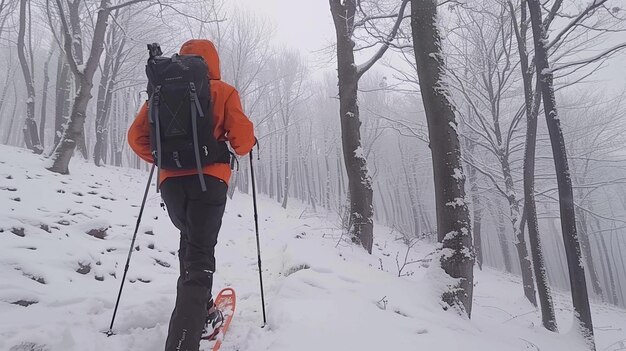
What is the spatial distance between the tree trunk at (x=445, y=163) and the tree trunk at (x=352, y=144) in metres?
2.20

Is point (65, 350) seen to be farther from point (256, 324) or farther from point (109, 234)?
point (109, 234)

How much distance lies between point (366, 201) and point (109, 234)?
15.0 ft

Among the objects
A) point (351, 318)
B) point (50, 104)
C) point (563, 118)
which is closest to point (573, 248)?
point (351, 318)

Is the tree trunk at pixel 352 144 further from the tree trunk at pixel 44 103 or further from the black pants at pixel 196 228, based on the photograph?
the tree trunk at pixel 44 103

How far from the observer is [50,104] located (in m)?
28.2

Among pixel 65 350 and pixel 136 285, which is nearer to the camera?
pixel 65 350

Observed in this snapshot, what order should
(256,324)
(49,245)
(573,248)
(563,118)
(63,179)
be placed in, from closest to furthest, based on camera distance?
(256,324) < (49,245) < (573,248) < (63,179) < (563,118)

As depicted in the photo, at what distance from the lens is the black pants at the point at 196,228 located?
7.90 ft

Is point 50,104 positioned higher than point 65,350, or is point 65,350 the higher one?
point 50,104

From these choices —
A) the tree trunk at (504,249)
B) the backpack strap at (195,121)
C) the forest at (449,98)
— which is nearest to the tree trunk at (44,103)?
the forest at (449,98)

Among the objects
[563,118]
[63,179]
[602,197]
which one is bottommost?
[602,197]

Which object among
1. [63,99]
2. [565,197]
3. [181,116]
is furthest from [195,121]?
[63,99]

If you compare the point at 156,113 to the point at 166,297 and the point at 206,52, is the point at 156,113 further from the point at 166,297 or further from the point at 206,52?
the point at 166,297

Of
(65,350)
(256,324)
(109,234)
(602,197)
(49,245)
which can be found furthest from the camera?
(602,197)
